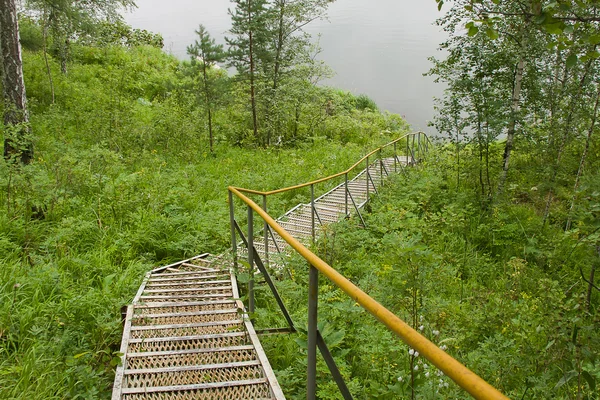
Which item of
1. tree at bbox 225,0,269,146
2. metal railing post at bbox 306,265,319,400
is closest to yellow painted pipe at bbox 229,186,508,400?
metal railing post at bbox 306,265,319,400

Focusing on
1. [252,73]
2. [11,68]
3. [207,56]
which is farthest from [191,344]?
[252,73]

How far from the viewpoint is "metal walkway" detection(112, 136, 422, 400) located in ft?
8.43

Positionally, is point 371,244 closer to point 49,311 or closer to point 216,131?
point 49,311

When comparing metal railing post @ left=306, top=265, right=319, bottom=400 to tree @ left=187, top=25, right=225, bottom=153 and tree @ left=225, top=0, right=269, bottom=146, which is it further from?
tree @ left=225, top=0, right=269, bottom=146

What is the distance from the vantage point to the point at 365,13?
48.7 m

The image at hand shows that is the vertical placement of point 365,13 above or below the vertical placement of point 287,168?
above

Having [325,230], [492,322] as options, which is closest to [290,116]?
[325,230]

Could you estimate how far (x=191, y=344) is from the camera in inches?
124

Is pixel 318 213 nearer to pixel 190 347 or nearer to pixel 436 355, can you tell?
pixel 190 347

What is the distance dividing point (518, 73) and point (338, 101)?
9.92 metres

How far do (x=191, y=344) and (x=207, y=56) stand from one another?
9246mm

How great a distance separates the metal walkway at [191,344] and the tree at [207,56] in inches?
291

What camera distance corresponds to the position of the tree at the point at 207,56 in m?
10.6

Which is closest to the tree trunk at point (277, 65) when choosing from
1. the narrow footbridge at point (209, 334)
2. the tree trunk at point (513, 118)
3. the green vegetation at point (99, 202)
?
the green vegetation at point (99, 202)
